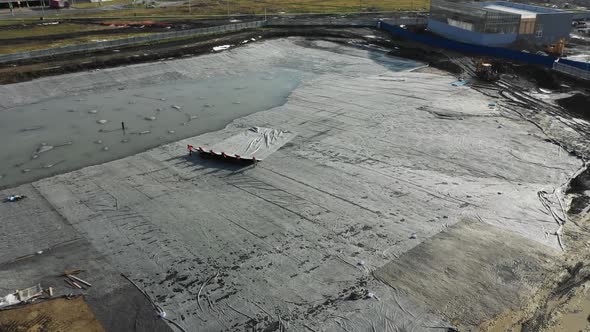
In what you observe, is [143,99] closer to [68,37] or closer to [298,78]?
[298,78]

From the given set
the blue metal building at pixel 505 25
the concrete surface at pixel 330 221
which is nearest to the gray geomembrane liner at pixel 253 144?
the concrete surface at pixel 330 221

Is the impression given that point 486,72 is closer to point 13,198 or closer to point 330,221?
point 330,221

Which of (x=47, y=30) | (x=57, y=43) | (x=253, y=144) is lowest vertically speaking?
(x=253, y=144)

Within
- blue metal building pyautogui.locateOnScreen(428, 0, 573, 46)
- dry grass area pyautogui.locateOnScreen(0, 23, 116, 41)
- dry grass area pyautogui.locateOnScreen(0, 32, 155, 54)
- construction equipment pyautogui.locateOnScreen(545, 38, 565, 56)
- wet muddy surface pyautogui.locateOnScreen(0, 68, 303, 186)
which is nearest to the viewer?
wet muddy surface pyautogui.locateOnScreen(0, 68, 303, 186)

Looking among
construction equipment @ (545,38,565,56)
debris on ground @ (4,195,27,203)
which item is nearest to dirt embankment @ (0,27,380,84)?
debris on ground @ (4,195,27,203)

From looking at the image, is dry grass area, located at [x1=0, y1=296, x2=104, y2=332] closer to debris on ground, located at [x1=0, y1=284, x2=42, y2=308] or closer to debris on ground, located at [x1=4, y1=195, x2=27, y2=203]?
debris on ground, located at [x1=0, y1=284, x2=42, y2=308]

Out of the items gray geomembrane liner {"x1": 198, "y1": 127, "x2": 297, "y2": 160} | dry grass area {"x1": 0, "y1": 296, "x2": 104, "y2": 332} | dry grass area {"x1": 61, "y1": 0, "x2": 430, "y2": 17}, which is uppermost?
dry grass area {"x1": 61, "y1": 0, "x2": 430, "y2": 17}

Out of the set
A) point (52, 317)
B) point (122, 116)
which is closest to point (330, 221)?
point (52, 317)
